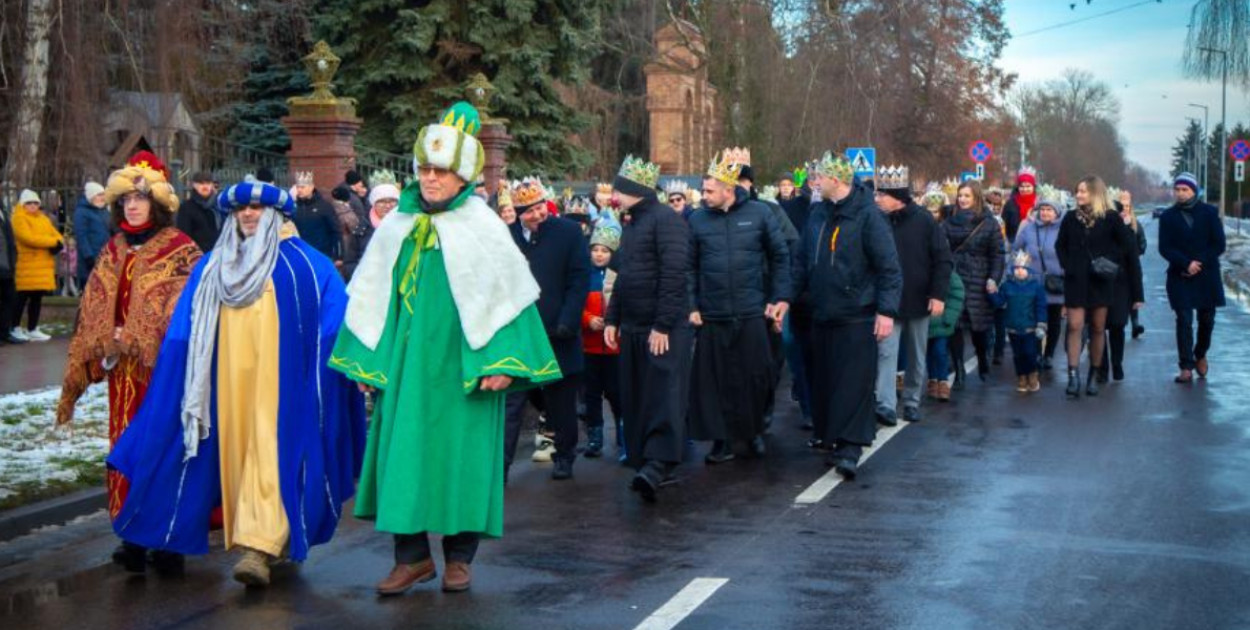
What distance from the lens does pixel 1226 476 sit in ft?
36.0

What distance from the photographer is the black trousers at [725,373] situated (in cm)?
1141

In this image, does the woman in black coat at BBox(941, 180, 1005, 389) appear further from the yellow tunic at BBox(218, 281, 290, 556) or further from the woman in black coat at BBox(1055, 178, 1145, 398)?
the yellow tunic at BBox(218, 281, 290, 556)

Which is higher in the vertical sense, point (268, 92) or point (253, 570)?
point (268, 92)

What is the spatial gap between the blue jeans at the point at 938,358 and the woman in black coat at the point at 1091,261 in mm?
1103

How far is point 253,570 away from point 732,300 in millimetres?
4435

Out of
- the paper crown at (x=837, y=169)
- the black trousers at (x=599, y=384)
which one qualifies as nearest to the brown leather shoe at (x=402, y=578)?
the black trousers at (x=599, y=384)

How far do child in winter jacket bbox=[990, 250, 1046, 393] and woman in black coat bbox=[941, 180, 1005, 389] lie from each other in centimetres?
18

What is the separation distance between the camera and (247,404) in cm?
805

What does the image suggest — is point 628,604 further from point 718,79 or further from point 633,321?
point 718,79

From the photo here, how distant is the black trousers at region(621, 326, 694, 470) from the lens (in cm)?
1032

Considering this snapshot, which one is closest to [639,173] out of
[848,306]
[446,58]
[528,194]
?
[528,194]

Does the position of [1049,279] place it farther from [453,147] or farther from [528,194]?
[453,147]

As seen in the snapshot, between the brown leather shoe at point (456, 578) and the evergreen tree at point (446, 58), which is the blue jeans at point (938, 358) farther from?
the evergreen tree at point (446, 58)

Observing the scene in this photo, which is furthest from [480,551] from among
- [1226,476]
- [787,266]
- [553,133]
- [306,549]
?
[553,133]
